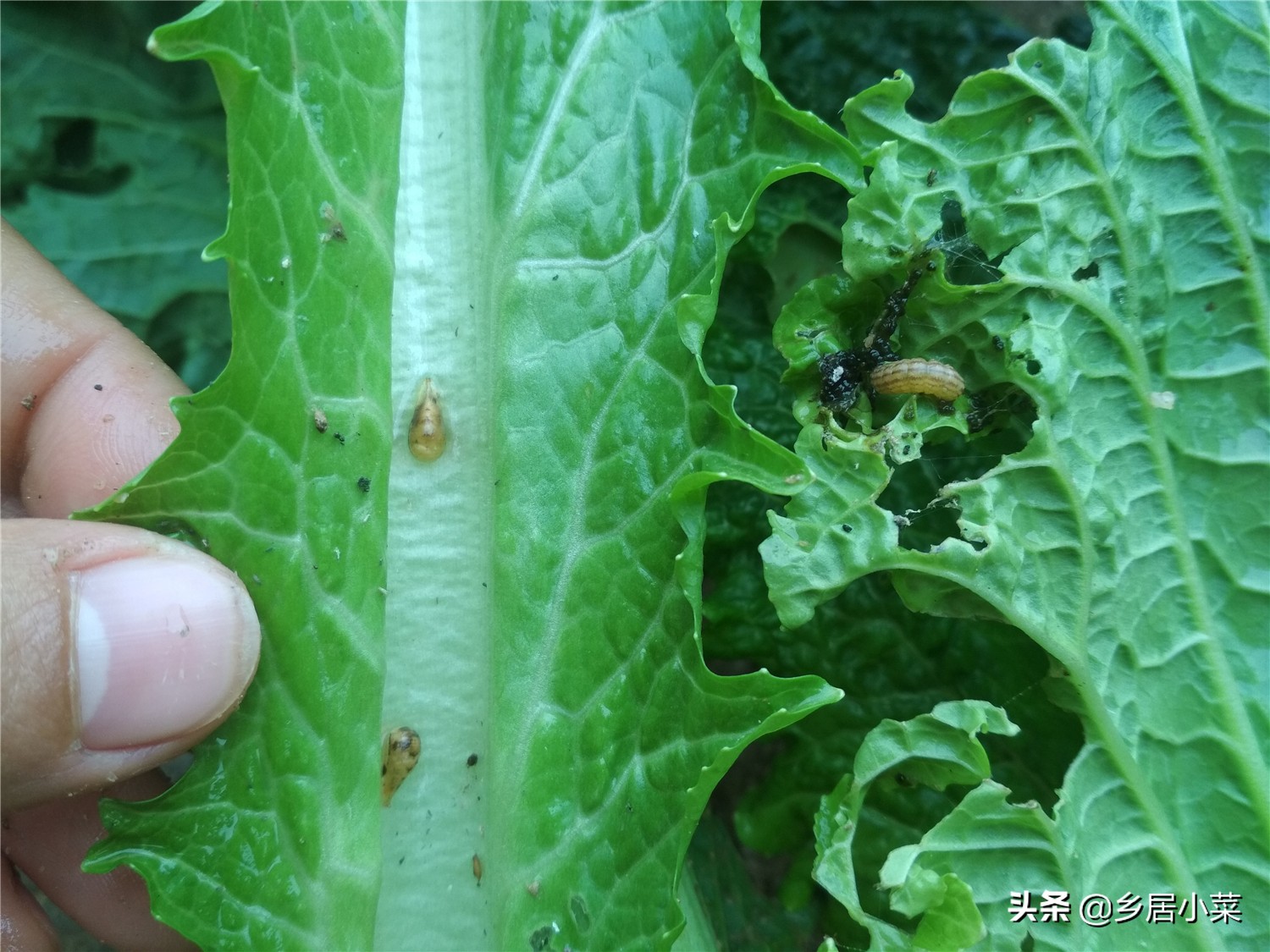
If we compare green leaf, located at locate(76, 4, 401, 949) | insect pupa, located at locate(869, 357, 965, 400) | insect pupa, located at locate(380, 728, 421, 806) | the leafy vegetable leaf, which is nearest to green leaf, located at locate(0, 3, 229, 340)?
the leafy vegetable leaf

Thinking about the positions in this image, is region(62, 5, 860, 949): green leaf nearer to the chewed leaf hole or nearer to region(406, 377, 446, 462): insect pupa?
region(406, 377, 446, 462): insect pupa

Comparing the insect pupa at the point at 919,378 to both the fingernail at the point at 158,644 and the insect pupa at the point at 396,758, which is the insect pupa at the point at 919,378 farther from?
the fingernail at the point at 158,644

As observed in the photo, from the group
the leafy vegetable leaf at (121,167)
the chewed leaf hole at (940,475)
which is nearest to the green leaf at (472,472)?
the chewed leaf hole at (940,475)

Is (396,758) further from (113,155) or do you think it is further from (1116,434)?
(113,155)

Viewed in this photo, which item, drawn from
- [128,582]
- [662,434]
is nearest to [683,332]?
[662,434]

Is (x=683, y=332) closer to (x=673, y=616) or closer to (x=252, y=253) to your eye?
(x=673, y=616)
